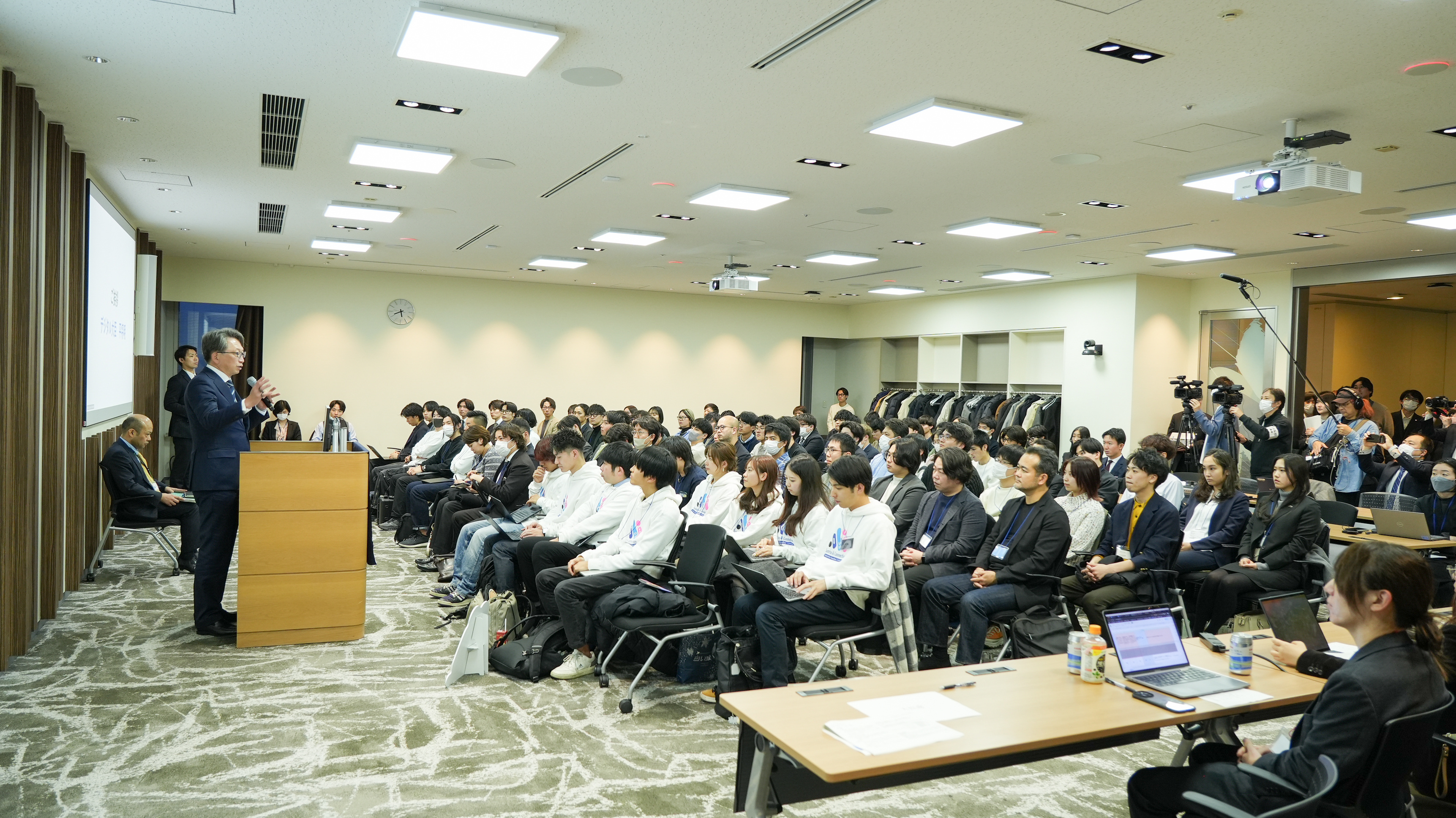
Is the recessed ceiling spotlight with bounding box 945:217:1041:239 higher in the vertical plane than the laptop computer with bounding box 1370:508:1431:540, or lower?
higher

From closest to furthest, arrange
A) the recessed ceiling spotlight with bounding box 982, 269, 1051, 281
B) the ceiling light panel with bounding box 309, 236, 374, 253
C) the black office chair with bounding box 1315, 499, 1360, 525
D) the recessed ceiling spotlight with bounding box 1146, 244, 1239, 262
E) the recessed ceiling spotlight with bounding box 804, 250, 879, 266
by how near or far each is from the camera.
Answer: the black office chair with bounding box 1315, 499, 1360, 525 < the recessed ceiling spotlight with bounding box 1146, 244, 1239, 262 < the recessed ceiling spotlight with bounding box 804, 250, 879, 266 < the ceiling light panel with bounding box 309, 236, 374, 253 < the recessed ceiling spotlight with bounding box 982, 269, 1051, 281

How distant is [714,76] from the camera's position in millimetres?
5016

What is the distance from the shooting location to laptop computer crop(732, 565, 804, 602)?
4453mm

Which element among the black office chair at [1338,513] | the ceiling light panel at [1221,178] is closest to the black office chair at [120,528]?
the ceiling light panel at [1221,178]

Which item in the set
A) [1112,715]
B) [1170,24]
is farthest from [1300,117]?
[1112,715]

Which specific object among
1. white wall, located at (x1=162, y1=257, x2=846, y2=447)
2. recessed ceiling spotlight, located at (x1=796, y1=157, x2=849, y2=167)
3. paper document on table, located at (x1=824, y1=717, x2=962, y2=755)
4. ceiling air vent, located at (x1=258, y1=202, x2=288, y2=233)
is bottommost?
paper document on table, located at (x1=824, y1=717, x2=962, y2=755)

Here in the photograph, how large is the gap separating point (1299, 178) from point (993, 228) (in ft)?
13.5


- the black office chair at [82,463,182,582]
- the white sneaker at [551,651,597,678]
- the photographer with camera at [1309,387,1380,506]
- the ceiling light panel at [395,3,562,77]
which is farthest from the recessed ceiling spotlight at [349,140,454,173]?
the photographer with camera at [1309,387,1380,506]

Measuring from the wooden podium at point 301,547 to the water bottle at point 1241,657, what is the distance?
4603 millimetres

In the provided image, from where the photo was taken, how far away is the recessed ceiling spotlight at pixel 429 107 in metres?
5.59

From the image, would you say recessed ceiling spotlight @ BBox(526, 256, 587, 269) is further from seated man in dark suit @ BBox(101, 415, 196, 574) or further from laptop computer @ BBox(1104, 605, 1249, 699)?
laptop computer @ BBox(1104, 605, 1249, 699)

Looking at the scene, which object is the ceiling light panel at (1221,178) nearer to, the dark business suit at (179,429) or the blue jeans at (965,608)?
the blue jeans at (965,608)

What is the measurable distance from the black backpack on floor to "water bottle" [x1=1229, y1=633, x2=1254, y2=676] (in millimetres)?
3283

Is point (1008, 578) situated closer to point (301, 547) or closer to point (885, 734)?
point (885, 734)
